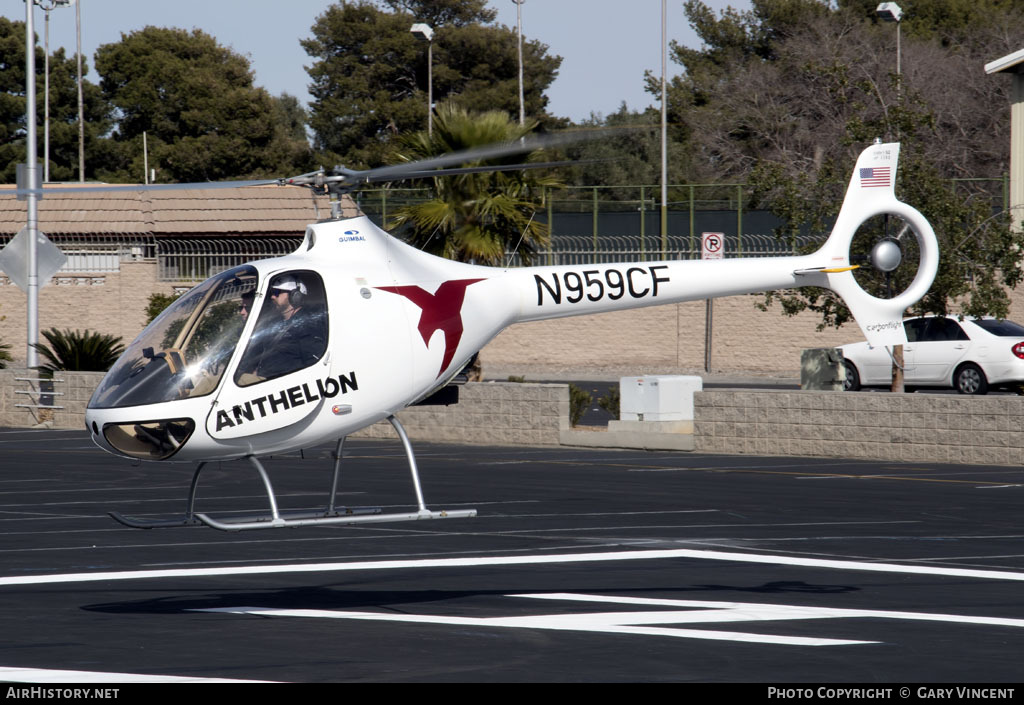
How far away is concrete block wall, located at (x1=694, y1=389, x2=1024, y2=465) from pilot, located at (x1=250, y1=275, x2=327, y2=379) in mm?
13143

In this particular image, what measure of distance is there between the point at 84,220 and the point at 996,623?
37412 mm

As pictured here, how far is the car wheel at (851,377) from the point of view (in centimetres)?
3069

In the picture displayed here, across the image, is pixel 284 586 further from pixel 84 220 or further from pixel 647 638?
pixel 84 220

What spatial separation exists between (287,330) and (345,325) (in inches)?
18.4

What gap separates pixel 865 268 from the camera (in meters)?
24.2

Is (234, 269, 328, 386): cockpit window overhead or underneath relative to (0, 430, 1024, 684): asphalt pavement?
overhead

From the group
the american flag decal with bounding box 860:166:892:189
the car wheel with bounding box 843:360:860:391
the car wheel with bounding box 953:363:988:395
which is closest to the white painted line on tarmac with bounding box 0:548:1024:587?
the american flag decal with bounding box 860:166:892:189

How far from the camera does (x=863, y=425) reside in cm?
2198

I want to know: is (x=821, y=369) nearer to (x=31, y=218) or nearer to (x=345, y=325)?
(x=31, y=218)

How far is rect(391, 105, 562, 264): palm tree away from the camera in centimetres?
2705

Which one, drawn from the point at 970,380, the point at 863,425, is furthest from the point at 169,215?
the point at 863,425

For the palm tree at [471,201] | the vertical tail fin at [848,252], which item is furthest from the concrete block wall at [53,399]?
the vertical tail fin at [848,252]

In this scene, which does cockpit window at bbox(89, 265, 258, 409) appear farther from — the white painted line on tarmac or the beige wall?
the beige wall

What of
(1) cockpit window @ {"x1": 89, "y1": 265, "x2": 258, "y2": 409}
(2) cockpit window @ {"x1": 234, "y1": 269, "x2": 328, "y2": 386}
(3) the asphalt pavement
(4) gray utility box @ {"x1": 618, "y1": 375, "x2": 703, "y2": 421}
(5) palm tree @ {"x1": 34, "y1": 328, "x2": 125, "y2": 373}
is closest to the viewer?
(3) the asphalt pavement
